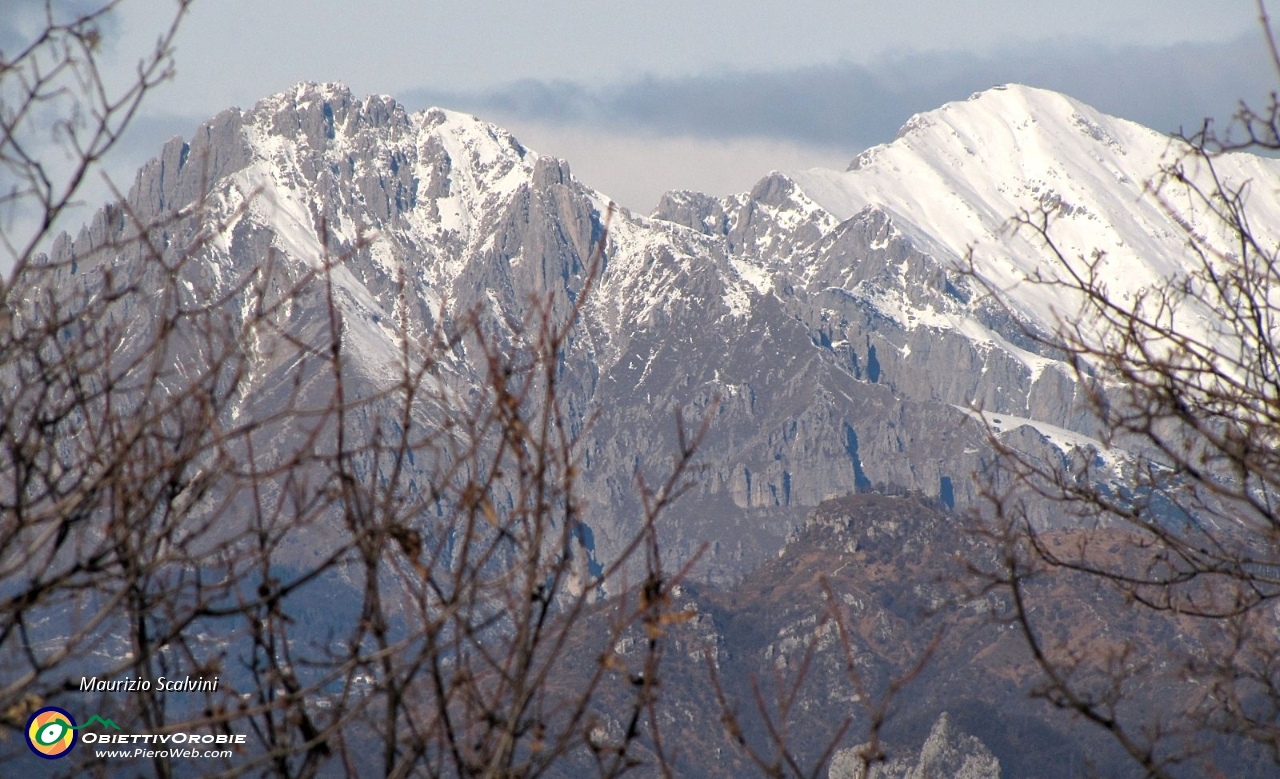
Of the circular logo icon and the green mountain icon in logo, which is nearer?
the green mountain icon in logo

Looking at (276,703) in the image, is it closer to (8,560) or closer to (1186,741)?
(8,560)

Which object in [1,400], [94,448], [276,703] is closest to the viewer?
[276,703]

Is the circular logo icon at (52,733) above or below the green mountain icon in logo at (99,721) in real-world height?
above

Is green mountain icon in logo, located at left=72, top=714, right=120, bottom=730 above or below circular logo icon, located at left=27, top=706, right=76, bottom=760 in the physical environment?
below

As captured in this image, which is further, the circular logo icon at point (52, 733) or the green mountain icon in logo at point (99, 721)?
the circular logo icon at point (52, 733)

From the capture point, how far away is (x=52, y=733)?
13.1 meters

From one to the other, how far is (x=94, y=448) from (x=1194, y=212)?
9065mm

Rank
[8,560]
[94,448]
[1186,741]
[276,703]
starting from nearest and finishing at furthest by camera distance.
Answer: [276,703], [8,560], [94,448], [1186,741]

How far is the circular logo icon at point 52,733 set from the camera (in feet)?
41.3

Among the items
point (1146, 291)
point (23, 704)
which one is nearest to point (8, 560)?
point (23, 704)

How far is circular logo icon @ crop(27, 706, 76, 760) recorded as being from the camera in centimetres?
1259

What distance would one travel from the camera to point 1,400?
9078 millimetres

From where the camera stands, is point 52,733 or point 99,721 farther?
point 52,733

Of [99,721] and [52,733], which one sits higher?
[52,733]
